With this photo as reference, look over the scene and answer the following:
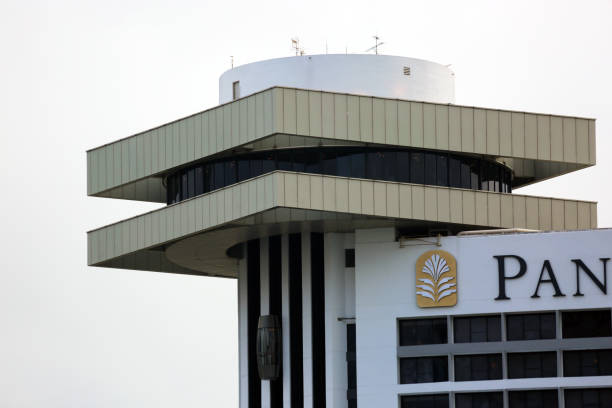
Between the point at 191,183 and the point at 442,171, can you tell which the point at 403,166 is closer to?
the point at 442,171

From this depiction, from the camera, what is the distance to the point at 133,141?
8400 centimetres

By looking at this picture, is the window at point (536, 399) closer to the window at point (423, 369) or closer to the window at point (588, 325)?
the window at point (588, 325)

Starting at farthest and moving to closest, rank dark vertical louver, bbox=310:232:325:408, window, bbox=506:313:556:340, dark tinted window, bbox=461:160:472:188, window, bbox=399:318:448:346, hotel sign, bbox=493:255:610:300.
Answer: dark tinted window, bbox=461:160:472:188 < dark vertical louver, bbox=310:232:325:408 < window, bbox=399:318:448:346 < window, bbox=506:313:556:340 < hotel sign, bbox=493:255:610:300

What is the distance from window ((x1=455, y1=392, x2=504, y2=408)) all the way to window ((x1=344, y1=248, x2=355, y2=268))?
→ 770 cm

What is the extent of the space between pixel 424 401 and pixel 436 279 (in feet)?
16.5

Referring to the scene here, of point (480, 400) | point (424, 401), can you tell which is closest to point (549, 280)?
point (480, 400)

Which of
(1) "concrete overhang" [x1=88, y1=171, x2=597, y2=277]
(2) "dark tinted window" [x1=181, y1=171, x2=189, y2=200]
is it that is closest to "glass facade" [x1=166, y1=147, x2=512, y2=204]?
(2) "dark tinted window" [x1=181, y1=171, x2=189, y2=200]

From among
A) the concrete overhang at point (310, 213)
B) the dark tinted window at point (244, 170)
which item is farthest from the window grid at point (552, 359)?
the dark tinted window at point (244, 170)

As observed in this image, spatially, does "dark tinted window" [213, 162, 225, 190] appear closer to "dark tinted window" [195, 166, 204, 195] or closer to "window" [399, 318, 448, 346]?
"dark tinted window" [195, 166, 204, 195]

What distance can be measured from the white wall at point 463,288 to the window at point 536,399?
1.17ft

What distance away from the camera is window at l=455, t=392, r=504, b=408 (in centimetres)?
7688

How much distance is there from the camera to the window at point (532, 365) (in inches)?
3014

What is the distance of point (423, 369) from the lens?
77938mm

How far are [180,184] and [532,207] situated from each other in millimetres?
15546
